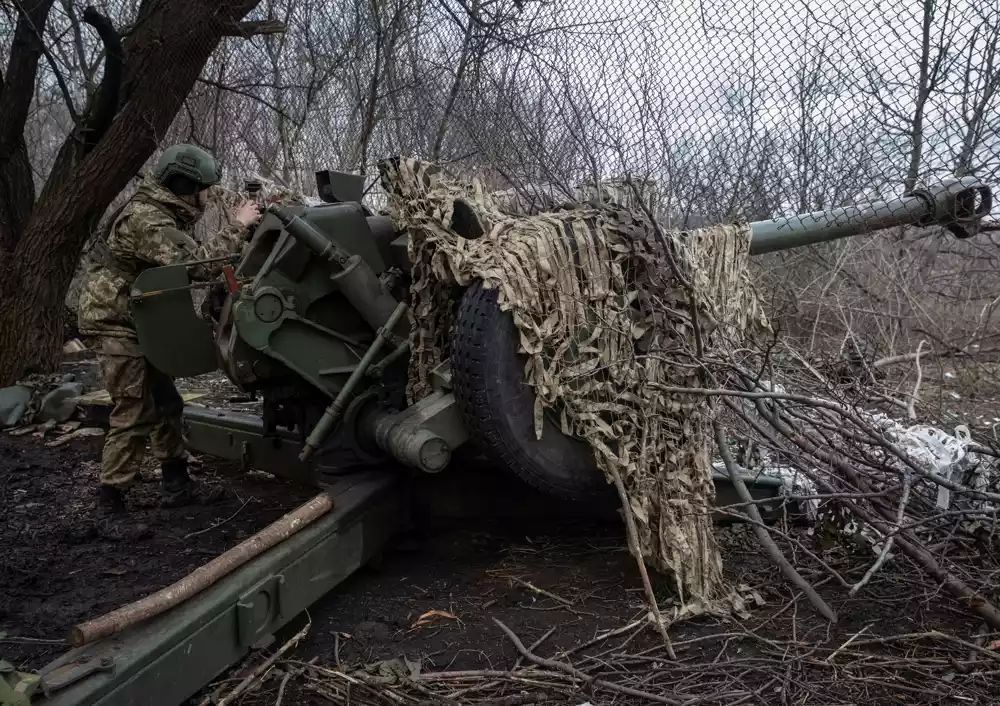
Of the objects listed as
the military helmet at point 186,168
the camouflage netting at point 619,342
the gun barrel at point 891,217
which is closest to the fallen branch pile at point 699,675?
the camouflage netting at point 619,342

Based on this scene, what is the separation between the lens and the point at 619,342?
3.37 m

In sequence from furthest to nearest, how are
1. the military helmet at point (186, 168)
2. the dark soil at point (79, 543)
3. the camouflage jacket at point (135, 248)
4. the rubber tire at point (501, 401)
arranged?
the military helmet at point (186, 168)
the camouflage jacket at point (135, 248)
the dark soil at point (79, 543)
the rubber tire at point (501, 401)

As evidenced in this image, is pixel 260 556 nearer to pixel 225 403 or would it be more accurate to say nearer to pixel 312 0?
pixel 225 403

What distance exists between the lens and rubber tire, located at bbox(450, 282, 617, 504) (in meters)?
3.21

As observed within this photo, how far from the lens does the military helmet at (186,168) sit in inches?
181

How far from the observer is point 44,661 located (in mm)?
3018

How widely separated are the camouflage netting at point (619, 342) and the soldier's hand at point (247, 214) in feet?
3.38

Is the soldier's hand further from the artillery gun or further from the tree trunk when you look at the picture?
the tree trunk

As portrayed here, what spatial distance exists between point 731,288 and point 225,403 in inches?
155

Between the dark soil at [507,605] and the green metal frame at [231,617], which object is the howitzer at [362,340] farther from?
the dark soil at [507,605]

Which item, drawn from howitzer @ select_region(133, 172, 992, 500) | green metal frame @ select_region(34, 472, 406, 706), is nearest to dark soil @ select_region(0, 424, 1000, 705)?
green metal frame @ select_region(34, 472, 406, 706)

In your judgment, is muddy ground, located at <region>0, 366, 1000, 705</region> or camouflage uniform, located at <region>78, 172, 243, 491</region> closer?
muddy ground, located at <region>0, 366, 1000, 705</region>

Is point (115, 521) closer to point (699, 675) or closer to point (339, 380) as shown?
point (339, 380)

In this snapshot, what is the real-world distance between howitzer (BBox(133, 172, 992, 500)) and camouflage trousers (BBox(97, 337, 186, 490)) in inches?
24.2
